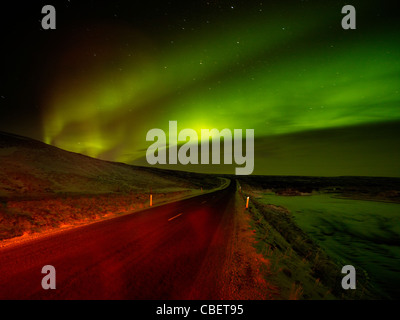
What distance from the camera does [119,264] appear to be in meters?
5.12

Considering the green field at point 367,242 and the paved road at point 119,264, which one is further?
the green field at point 367,242

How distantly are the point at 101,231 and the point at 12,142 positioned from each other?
2389 inches

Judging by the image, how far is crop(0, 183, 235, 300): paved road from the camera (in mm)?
3895

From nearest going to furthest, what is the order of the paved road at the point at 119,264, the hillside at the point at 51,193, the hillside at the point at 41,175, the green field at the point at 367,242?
1. the paved road at the point at 119,264
2. the green field at the point at 367,242
3. the hillside at the point at 51,193
4. the hillside at the point at 41,175

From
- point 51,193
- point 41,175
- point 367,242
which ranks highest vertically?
point 41,175

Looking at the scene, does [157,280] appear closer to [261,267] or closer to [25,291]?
[25,291]

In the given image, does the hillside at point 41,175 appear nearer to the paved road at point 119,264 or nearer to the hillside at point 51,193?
the hillside at point 51,193

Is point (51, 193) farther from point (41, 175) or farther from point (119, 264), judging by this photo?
point (119, 264)

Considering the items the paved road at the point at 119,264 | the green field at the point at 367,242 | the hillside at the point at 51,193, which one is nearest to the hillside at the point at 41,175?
the hillside at the point at 51,193

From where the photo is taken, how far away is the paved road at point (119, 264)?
153 inches

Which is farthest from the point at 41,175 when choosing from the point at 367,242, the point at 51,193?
the point at 367,242

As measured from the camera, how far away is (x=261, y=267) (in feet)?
17.9

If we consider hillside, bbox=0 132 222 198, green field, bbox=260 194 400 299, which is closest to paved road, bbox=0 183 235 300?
green field, bbox=260 194 400 299
